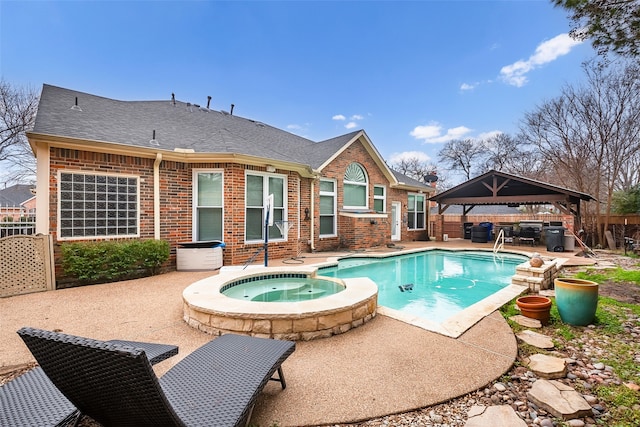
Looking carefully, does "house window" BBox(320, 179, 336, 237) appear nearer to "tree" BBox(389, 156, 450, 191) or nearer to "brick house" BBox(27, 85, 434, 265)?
"brick house" BBox(27, 85, 434, 265)

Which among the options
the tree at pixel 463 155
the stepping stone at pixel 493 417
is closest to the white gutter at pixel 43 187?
the stepping stone at pixel 493 417

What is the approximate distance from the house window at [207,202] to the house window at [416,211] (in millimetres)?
11555

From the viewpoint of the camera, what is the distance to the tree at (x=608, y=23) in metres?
3.95

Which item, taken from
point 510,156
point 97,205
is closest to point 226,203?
point 97,205

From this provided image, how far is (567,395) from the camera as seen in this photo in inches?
97.0

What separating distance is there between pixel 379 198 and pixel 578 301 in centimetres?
1058

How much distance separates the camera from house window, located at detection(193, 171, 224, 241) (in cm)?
824

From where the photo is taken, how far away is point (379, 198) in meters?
14.4

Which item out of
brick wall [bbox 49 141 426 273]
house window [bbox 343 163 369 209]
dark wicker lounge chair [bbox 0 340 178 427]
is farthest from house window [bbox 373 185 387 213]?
dark wicker lounge chair [bbox 0 340 178 427]

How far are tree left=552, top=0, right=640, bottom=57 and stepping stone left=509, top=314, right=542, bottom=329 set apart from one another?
4.18 metres

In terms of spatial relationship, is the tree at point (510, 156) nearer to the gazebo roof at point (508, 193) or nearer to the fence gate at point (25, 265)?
the gazebo roof at point (508, 193)

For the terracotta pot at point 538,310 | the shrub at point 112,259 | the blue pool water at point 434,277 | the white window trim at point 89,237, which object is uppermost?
the white window trim at point 89,237

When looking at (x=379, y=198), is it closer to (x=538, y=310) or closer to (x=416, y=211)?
(x=416, y=211)

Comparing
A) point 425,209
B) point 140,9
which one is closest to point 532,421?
point 140,9
